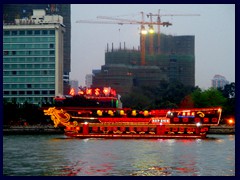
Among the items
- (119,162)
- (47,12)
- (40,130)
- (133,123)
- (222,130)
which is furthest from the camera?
(47,12)

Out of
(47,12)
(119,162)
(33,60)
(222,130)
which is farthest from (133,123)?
(47,12)

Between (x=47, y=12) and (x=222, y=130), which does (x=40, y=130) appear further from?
(x=47, y=12)

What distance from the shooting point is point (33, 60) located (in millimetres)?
100625

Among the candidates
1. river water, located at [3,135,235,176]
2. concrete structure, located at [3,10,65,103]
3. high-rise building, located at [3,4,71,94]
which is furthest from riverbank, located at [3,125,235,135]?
high-rise building, located at [3,4,71,94]

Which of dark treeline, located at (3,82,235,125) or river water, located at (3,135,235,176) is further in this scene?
dark treeline, located at (3,82,235,125)

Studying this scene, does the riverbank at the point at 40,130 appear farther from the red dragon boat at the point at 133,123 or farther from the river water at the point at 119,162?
the river water at the point at 119,162

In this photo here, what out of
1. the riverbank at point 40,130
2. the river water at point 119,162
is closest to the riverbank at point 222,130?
the riverbank at point 40,130

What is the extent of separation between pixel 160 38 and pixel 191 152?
453 feet

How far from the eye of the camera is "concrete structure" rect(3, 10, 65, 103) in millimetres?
99250

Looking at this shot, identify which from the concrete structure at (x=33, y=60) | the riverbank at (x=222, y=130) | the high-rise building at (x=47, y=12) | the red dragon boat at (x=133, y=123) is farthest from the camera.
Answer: the high-rise building at (x=47, y=12)

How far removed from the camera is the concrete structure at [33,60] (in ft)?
326

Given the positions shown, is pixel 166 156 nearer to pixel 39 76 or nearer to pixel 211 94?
pixel 211 94

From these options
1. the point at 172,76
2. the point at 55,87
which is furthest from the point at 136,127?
the point at 172,76

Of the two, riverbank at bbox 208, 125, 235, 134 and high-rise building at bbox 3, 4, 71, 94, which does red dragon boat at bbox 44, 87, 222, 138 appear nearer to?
riverbank at bbox 208, 125, 235, 134
